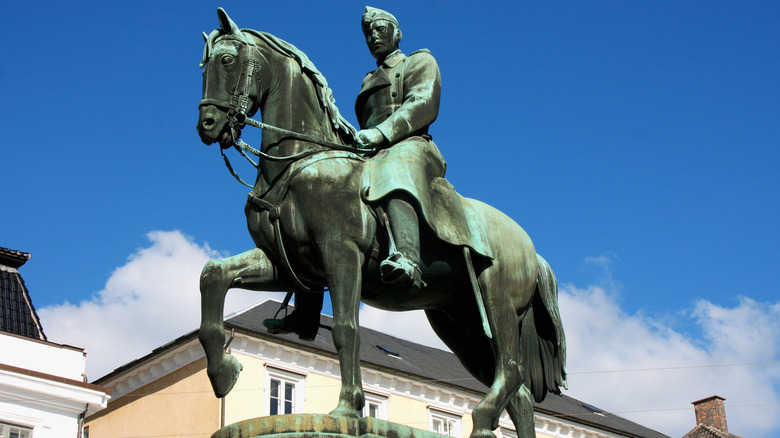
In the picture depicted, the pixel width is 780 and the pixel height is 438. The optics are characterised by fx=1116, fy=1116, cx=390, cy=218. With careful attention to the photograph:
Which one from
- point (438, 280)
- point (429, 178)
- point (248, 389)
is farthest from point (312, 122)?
point (248, 389)

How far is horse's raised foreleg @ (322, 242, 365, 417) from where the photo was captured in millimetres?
8516

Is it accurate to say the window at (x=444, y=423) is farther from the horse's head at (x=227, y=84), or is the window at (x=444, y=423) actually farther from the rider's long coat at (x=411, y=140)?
the horse's head at (x=227, y=84)

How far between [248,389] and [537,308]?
24.2 metres

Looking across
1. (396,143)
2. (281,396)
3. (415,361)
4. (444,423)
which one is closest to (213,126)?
(396,143)

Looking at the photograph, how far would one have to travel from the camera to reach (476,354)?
10.3 m

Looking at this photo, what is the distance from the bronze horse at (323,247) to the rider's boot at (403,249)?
0.22 metres

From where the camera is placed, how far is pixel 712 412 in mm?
50344

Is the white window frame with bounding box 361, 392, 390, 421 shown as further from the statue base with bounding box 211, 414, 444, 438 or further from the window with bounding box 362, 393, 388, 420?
the statue base with bounding box 211, 414, 444, 438

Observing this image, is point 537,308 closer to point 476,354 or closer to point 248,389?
point 476,354

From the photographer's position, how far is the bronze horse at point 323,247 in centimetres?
877

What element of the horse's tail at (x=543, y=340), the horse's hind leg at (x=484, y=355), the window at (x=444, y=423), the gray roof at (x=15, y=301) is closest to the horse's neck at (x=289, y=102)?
the horse's hind leg at (x=484, y=355)

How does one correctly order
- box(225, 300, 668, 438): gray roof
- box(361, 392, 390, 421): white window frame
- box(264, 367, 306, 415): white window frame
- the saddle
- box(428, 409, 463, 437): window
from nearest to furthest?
the saddle, box(264, 367, 306, 415): white window frame, box(225, 300, 668, 438): gray roof, box(361, 392, 390, 421): white window frame, box(428, 409, 463, 437): window

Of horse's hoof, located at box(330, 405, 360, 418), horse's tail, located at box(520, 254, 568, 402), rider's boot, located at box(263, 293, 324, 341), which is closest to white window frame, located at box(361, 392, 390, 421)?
horse's tail, located at box(520, 254, 568, 402)

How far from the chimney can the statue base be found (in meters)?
44.7
